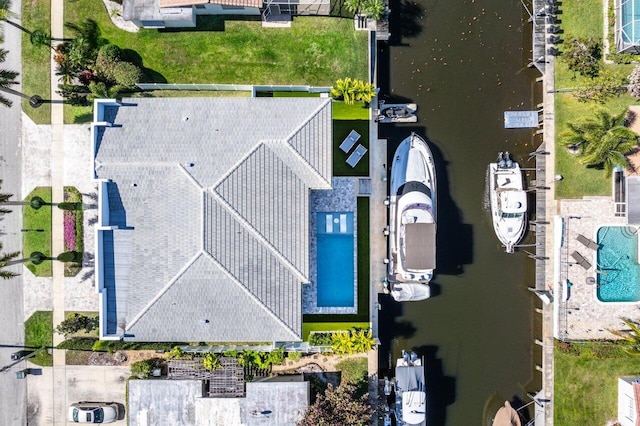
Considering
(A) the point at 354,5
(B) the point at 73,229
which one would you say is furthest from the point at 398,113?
(B) the point at 73,229

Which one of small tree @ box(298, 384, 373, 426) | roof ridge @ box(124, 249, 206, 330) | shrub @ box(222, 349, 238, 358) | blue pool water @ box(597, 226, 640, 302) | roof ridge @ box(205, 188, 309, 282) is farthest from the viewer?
blue pool water @ box(597, 226, 640, 302)

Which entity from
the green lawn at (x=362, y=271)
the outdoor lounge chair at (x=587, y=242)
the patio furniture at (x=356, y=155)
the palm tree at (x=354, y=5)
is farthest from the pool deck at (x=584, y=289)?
the palm tree at (x=354, y=5)

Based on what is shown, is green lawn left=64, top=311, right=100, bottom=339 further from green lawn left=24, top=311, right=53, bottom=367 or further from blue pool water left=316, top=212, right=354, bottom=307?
blue pool water left=316, top=212, right=354, bottom=307

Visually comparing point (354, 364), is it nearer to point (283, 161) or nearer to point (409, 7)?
point (283, 161)

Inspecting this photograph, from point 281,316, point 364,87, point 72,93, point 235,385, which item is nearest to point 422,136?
point 364,87

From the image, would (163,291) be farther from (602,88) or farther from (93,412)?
(602,88)

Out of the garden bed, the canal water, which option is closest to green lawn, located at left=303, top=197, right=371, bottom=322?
the canal water

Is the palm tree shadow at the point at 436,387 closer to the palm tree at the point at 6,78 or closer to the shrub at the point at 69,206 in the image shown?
the shrub at the point at 69,206
